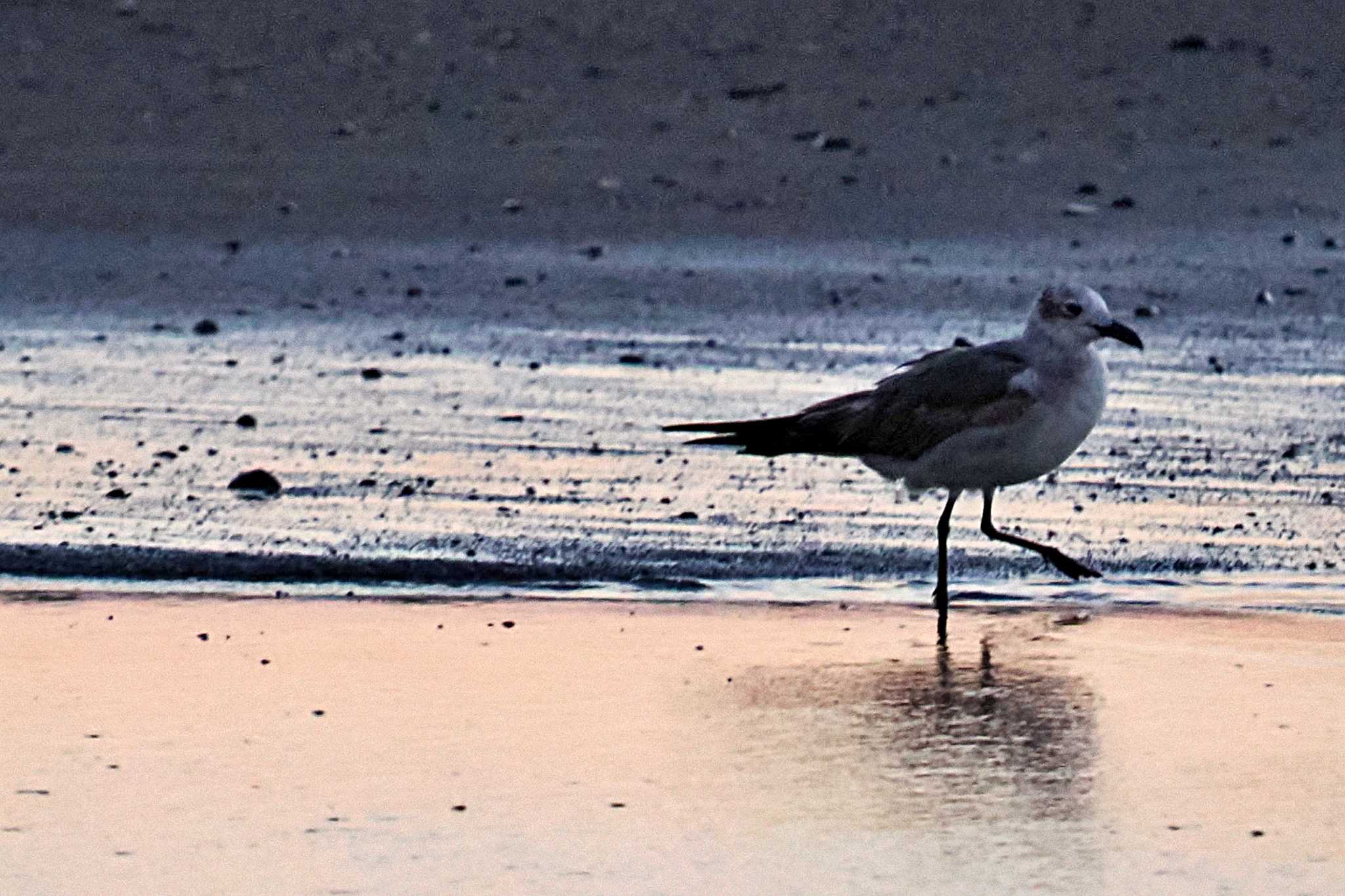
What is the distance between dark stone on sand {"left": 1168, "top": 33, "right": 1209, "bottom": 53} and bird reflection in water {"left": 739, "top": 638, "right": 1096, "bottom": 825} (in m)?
12.1

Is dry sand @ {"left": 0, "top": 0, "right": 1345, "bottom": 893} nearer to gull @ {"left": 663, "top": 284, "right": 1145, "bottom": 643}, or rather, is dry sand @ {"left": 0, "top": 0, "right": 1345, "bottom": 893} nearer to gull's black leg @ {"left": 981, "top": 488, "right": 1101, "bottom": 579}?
gull's black leg @ {"left": 981, "top": 488, "right": 1101, "bottom": 579}

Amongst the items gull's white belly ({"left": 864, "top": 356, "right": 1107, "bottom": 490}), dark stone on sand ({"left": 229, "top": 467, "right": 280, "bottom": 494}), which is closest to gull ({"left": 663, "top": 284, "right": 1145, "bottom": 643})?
gull's white belly ({"left": 864, "top": 356, "right": 1107, "bottom": 490})

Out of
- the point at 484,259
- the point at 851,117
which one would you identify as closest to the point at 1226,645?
the point at 484,259

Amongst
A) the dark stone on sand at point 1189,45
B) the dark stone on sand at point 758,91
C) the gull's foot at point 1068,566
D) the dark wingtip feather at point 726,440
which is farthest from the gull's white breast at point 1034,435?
the dark stone on sand at point 1189,45

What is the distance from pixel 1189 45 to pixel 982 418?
11.4 meters

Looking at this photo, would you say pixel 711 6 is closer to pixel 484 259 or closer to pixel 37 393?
pixel 484 259

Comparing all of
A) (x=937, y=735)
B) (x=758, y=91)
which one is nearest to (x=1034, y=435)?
(x=937, y=735)

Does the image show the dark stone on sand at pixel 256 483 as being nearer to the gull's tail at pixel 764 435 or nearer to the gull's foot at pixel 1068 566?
the gull's tail at pixel 764 435

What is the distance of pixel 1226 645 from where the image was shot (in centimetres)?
663

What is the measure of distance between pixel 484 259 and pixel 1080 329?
24.5ft

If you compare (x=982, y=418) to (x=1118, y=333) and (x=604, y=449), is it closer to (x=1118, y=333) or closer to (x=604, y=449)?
(x=1118, y=333)

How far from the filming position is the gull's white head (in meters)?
7.48

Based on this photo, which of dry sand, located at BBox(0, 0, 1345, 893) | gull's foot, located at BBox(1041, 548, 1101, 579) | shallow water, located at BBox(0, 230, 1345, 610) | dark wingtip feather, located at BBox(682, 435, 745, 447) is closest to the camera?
dry sand, located at BBox(0, 0, 1345, 893)

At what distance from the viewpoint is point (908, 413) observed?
7.60m
